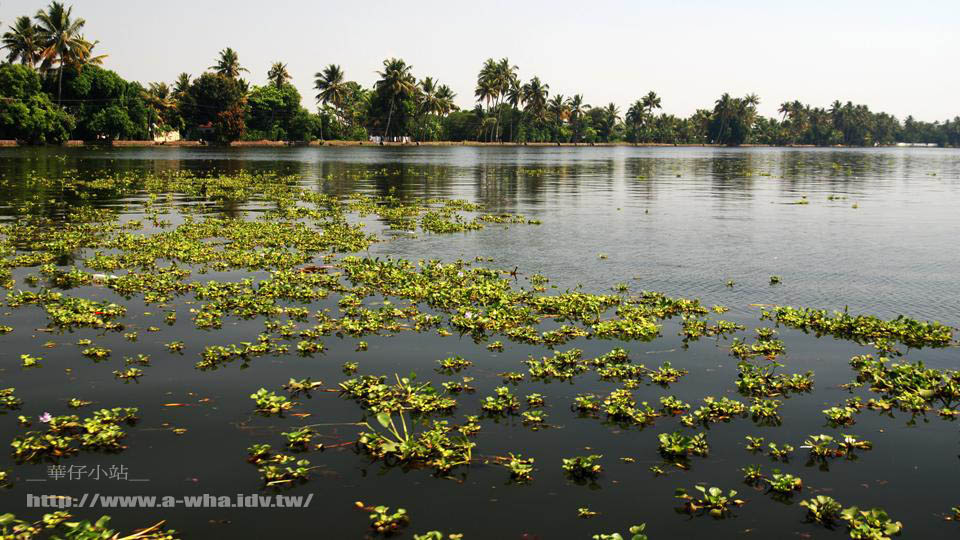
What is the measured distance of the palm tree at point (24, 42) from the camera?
10181 centimetres

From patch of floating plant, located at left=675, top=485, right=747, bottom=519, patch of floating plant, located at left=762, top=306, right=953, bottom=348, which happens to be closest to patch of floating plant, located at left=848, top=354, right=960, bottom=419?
patch of floating plant, located at left=762, top=306, right=953, bottom=348

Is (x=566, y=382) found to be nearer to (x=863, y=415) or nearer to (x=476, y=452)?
(x=476, y=452)

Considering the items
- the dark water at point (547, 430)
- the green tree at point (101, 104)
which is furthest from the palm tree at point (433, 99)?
the dark water at point (547, 430)

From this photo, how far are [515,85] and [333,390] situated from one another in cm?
18881

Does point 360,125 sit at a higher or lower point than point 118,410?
higher

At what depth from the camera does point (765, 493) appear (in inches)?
254

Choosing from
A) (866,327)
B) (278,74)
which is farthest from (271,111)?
(866,327)

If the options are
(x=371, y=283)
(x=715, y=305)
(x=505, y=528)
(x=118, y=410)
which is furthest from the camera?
(x=371, y=283)

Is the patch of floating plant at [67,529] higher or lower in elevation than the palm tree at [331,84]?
lower

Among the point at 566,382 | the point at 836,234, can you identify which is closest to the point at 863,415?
the point at 566,382

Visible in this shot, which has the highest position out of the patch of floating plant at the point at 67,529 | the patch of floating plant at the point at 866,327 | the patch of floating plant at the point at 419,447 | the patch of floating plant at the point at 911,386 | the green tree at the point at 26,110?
the green tree at the point at 26,110

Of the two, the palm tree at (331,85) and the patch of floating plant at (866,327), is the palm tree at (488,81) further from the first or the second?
the patch of floating plant at (866,327)

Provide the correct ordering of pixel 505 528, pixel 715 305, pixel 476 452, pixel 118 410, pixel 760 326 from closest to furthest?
pixel 505 528, pixel 476 452, pixel 118 410, pixel 760 326, pixel 715 305

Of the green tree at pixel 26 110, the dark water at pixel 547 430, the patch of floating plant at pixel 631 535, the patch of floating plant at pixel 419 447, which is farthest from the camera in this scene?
the green tree at pixel 26 110
